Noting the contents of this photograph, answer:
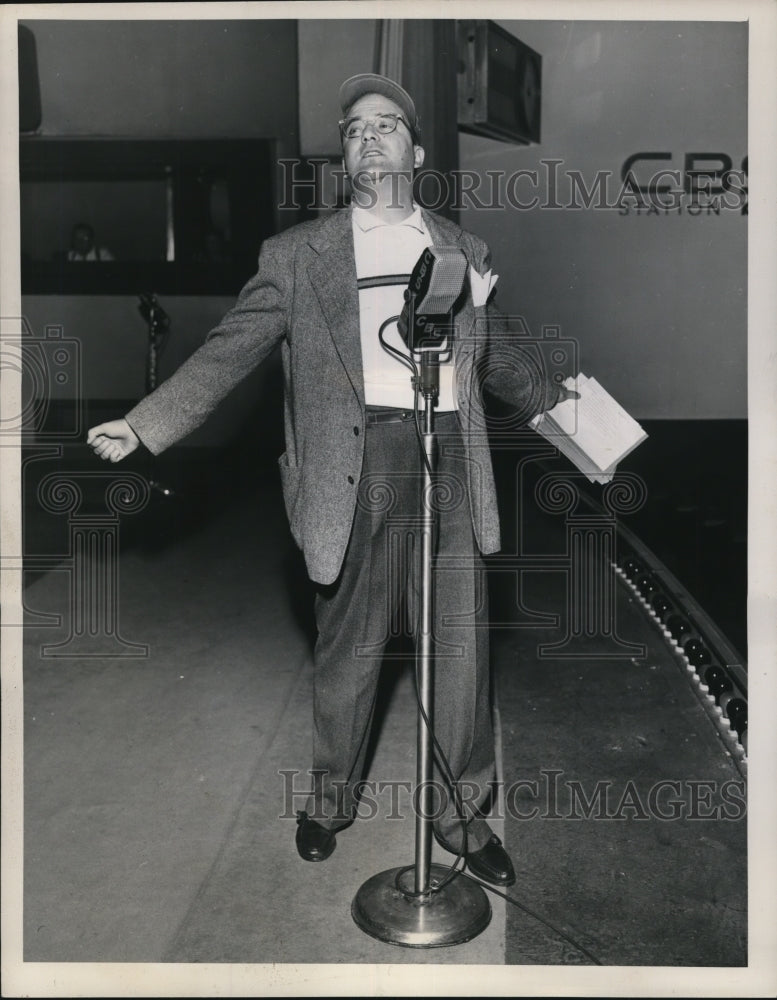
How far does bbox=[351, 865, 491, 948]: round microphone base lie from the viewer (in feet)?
6.86

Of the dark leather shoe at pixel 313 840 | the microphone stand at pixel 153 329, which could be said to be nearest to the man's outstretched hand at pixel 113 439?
the dark leather shoe at pixel 313 840

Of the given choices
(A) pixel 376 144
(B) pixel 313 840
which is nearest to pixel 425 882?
(B) pixel 313 840

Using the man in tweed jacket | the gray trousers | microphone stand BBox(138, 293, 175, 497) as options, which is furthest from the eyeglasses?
microphone stand BBox(138, 293, 175, 497)

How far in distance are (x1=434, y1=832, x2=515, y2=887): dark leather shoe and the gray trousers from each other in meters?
0.02

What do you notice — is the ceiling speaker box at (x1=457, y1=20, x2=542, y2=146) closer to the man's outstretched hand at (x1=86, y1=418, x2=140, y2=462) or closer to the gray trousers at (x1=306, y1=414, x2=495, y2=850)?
the gray trousers at (x1=306, y1=414, x2=495, y2=850)

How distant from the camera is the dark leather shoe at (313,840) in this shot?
2.44m

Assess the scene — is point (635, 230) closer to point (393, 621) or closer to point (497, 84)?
point (497, 84)

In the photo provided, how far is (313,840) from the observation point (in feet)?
8.06

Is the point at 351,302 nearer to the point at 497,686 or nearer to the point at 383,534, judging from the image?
the point at 383,534

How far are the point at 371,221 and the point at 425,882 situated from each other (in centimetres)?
136

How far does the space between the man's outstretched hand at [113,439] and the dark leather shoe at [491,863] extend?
3.67ft

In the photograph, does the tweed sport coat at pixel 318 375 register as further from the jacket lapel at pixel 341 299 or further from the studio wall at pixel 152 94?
the studio wall at pixel 152 94

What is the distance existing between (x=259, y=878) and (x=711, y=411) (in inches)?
331
